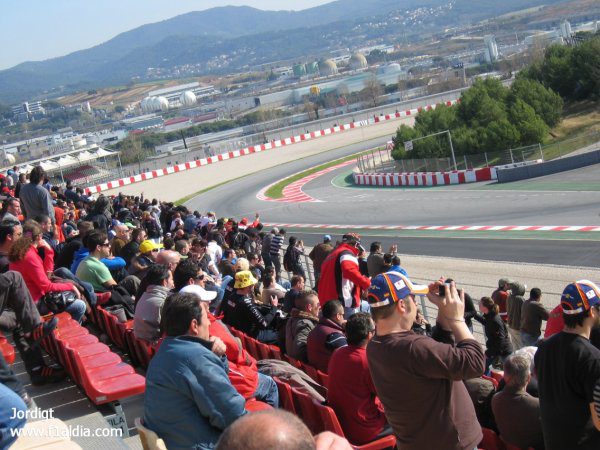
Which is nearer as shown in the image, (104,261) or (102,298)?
(102,298)

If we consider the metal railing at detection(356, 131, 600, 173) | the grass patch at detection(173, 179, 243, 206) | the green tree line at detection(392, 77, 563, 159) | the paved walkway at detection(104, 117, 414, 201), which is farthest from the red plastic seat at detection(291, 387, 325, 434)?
the paved walkway at detection(104, 117, 414, 201)

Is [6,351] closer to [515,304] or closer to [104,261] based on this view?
[104,261]

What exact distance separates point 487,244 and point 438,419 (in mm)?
19530

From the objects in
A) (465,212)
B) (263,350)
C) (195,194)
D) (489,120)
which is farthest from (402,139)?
(263,350)

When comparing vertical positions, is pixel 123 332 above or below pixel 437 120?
above

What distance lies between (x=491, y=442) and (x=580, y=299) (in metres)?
1.59

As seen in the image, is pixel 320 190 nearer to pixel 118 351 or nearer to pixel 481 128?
pixel 481 128

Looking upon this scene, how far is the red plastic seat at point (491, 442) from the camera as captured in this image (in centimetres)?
595

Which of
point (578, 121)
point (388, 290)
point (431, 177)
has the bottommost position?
point (431, 177)

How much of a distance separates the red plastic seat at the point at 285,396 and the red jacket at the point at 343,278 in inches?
113

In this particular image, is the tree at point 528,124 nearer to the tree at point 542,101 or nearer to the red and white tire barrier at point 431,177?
the tree at point 542,101

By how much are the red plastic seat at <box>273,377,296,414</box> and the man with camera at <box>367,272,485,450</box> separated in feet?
5.53

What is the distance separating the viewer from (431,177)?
42.8 metres

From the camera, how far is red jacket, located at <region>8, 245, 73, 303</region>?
8.36 metres
